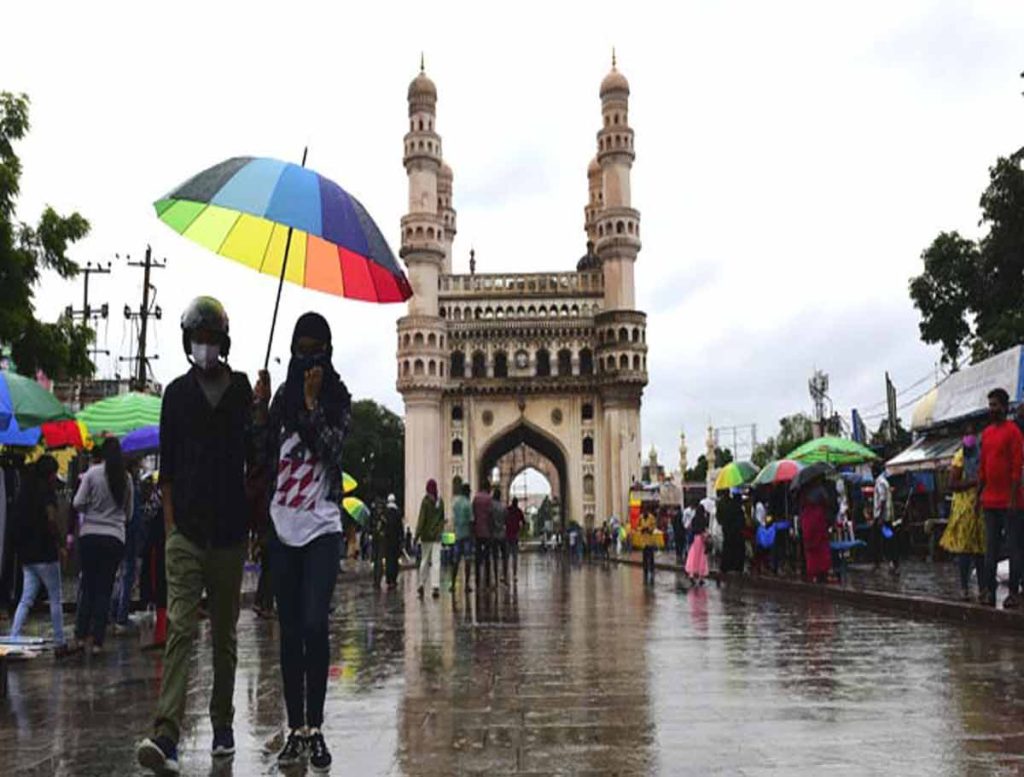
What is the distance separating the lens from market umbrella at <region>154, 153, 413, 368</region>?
509cm

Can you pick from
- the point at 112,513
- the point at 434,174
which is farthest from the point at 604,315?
the point at 112,513

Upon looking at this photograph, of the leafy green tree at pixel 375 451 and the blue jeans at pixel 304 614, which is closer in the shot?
the blue jeans at pixel 304 614

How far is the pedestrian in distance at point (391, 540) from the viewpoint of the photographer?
1889 cm

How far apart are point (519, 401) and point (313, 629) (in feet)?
166

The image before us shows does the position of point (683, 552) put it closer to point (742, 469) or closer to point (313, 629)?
point (742, 469)

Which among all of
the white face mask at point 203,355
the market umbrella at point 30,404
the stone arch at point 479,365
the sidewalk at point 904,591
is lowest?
the sidewalk at point 904,591

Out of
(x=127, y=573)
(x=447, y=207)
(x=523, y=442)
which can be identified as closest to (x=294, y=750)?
(x=127, y=573)

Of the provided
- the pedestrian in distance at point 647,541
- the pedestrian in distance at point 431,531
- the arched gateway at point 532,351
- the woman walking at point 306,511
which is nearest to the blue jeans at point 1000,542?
the woman walking at point 306,511

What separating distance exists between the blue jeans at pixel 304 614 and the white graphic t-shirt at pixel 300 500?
5 cm

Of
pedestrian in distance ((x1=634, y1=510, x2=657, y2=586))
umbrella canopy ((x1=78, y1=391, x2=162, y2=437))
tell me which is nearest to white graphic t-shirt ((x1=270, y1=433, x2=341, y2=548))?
umbrella canopy ((x1=78, y1=391, x2=162, y2=437))

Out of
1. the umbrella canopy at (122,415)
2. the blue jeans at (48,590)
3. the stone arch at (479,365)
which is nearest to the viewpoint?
the blue jeans at (48,590)

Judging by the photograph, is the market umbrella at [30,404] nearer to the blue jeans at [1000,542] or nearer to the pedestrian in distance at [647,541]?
the blue jeans at [1000,542]

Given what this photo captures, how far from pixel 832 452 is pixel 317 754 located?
16.1 m

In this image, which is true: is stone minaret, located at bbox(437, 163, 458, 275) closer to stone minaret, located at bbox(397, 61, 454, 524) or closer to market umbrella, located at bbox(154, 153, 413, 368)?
stone minaret, located at bbox(397, 61, 454, 524)
